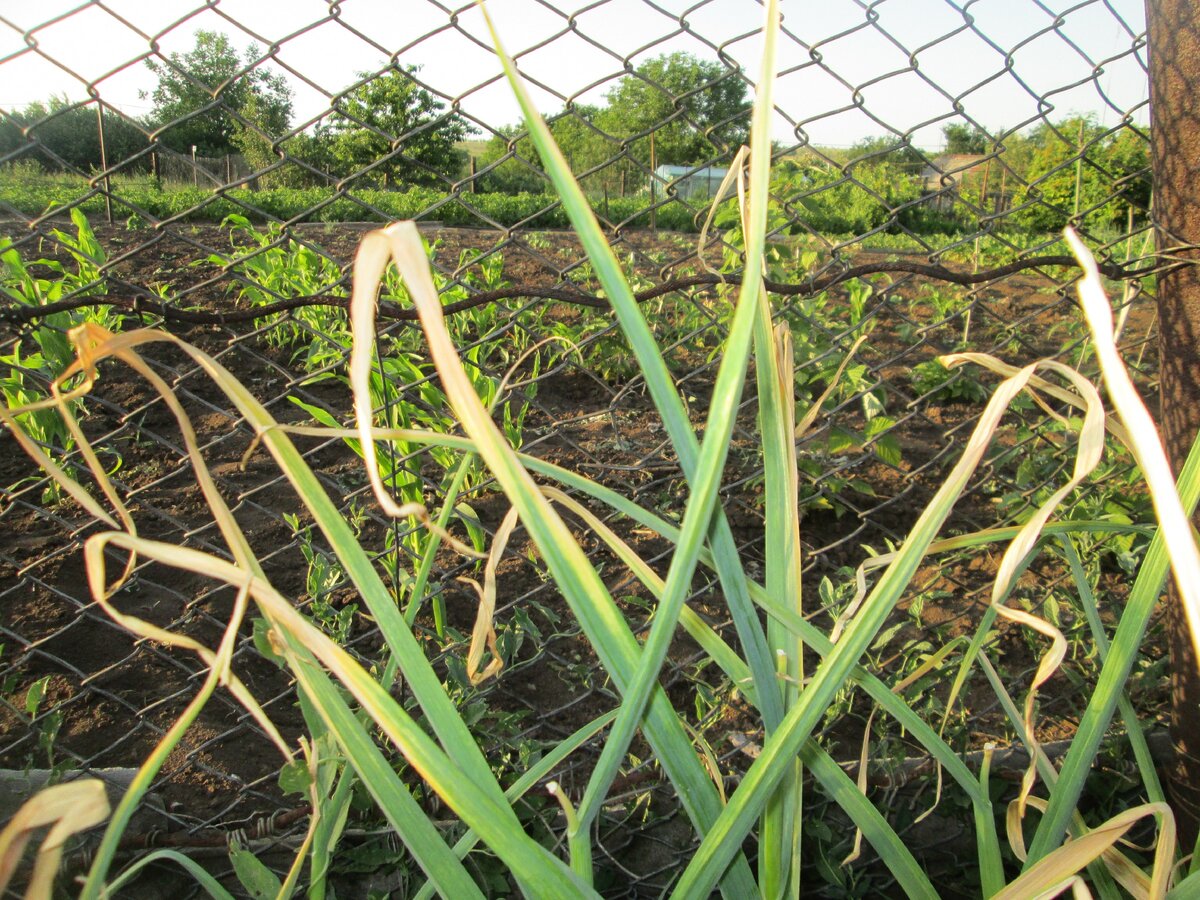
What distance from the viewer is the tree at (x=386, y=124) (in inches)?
37.4

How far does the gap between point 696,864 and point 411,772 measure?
83cm

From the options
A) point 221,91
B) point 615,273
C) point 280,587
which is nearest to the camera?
point 615,273

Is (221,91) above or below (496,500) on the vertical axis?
above

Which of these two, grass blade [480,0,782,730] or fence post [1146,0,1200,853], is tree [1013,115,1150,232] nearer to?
fence post [1146,0,1200,853]

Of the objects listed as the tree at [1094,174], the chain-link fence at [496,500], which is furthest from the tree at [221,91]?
the tree at [1094,174]

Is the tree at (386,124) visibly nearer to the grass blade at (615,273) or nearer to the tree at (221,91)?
the tree at (221,91)

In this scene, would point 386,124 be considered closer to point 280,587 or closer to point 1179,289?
point 280,587

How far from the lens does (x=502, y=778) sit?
4.39ft

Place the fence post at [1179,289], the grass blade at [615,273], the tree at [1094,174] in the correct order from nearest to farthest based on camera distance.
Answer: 1. the grass blade at [615,273]
2. the fence post at [1179,289]
3. the tree at [1094,174]

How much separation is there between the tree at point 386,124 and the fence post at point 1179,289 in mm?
968

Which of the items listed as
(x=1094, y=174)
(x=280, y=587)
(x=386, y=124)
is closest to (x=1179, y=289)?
(x=386, y=124)

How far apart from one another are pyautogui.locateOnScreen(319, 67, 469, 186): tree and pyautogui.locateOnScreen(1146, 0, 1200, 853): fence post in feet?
3.18

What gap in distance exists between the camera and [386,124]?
125 cm

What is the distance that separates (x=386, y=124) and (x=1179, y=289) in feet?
3.90
